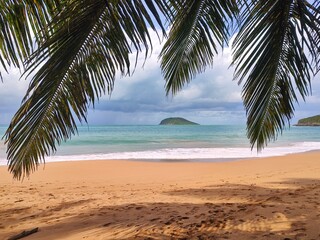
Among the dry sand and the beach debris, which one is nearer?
the dry sand

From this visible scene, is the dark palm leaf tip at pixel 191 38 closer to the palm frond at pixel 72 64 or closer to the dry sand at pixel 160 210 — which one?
the palm frond at pixel 72 64

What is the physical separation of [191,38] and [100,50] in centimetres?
208

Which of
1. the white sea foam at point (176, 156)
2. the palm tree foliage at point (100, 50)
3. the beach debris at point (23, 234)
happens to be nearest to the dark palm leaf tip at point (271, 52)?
the palm tree foliage at point (100, 50)

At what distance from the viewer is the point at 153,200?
199 inches

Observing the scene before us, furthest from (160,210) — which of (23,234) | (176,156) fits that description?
(176,156)

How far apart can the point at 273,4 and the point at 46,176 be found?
311 inches

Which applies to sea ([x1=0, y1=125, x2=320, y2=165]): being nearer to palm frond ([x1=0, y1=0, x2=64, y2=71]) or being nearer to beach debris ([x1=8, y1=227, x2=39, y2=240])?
palm frond ([x1=0, y1=0, x2=64, y2=71])

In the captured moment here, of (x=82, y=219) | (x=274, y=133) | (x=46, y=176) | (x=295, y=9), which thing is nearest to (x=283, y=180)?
(x=274, y=133)

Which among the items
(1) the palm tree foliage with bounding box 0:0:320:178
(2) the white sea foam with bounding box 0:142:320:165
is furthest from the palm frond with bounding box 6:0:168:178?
(2) the white sea foam with bounding box 0:142:320:165

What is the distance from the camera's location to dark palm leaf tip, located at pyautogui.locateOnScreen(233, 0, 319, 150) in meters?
2.36

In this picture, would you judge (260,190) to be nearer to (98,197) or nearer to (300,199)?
(300,199)

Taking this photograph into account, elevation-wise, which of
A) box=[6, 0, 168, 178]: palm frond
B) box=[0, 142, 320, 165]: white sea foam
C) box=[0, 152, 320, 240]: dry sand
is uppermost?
box=[6, 0, 168, 178]: palm frond

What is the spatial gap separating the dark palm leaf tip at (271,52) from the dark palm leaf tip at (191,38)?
408 mm

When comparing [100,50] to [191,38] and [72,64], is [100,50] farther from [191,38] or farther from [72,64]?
[191,38]
